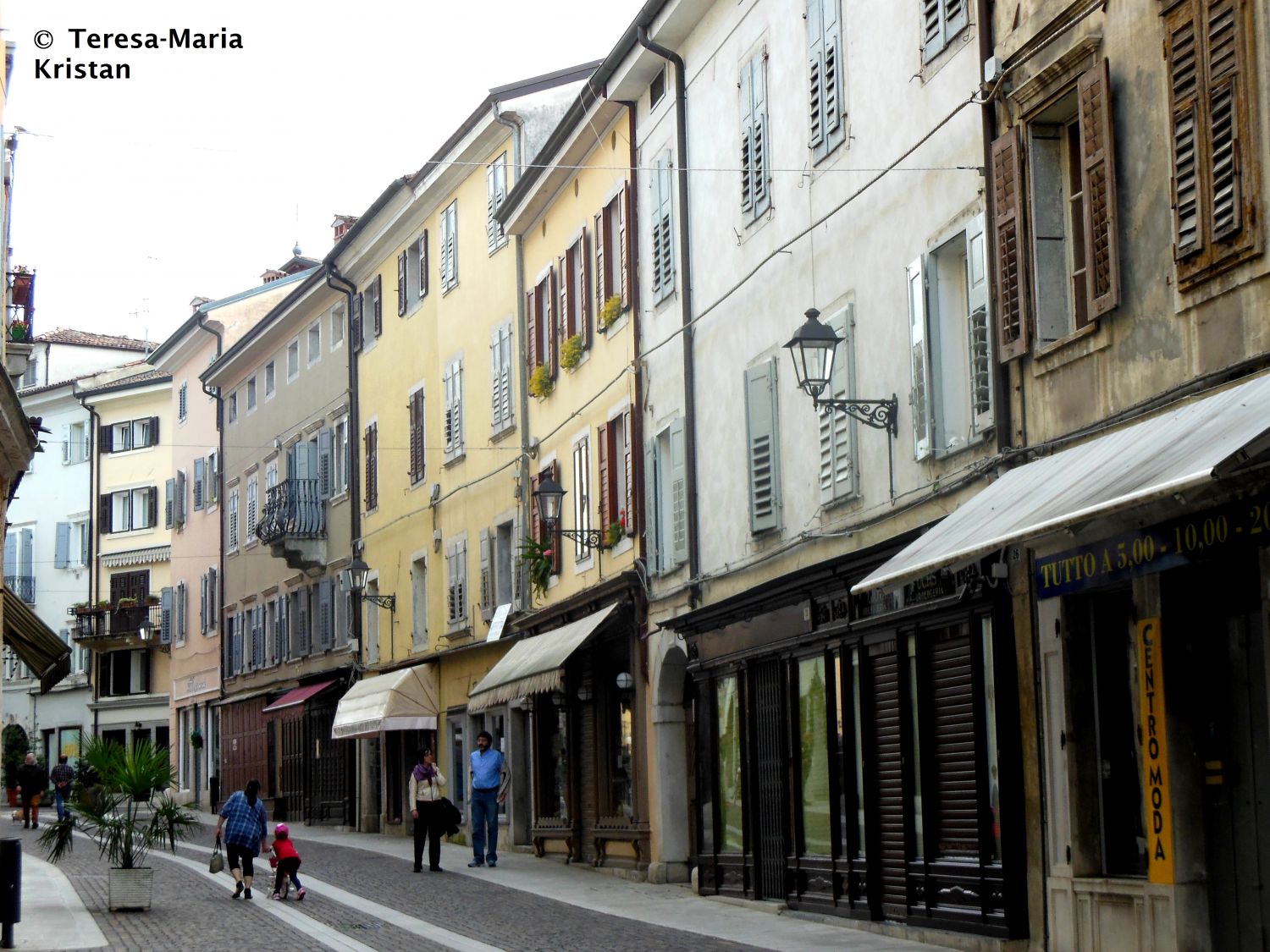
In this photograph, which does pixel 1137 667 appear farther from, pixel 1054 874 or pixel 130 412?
pixel 130 412

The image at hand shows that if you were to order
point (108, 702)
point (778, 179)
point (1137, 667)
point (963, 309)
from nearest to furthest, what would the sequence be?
point (1137, 667) < point (963, 309) < point (778, 179) < point (108, 702)

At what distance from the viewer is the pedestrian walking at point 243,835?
21.5 m

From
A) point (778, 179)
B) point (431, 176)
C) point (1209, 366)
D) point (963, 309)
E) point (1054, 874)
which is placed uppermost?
point (431, 176)

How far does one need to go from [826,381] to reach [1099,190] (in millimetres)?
3599

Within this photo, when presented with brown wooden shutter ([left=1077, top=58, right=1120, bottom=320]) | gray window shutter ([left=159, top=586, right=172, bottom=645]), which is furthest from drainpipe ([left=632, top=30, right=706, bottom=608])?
gray window shutter ([left=159, top=586, right=172, bottom=645])

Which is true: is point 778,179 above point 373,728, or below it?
above

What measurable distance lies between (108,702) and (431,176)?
115ft

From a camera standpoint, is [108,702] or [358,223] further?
[108,702]

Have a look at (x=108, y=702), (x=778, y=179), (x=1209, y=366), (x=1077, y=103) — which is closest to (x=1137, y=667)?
(x=1209, y=366)

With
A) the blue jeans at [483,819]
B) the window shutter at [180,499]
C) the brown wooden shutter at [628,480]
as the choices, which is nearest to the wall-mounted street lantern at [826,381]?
the brown wooden shutter at [628,480]

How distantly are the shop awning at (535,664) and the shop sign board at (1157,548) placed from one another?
10.8m

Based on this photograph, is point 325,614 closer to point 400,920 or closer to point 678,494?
point 678,494

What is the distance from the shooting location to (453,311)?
3447 cm

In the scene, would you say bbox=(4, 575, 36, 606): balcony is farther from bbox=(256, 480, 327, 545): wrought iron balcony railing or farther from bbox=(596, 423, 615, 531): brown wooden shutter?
bbox=(596, 423, 615, 531): brown wooden shutter
